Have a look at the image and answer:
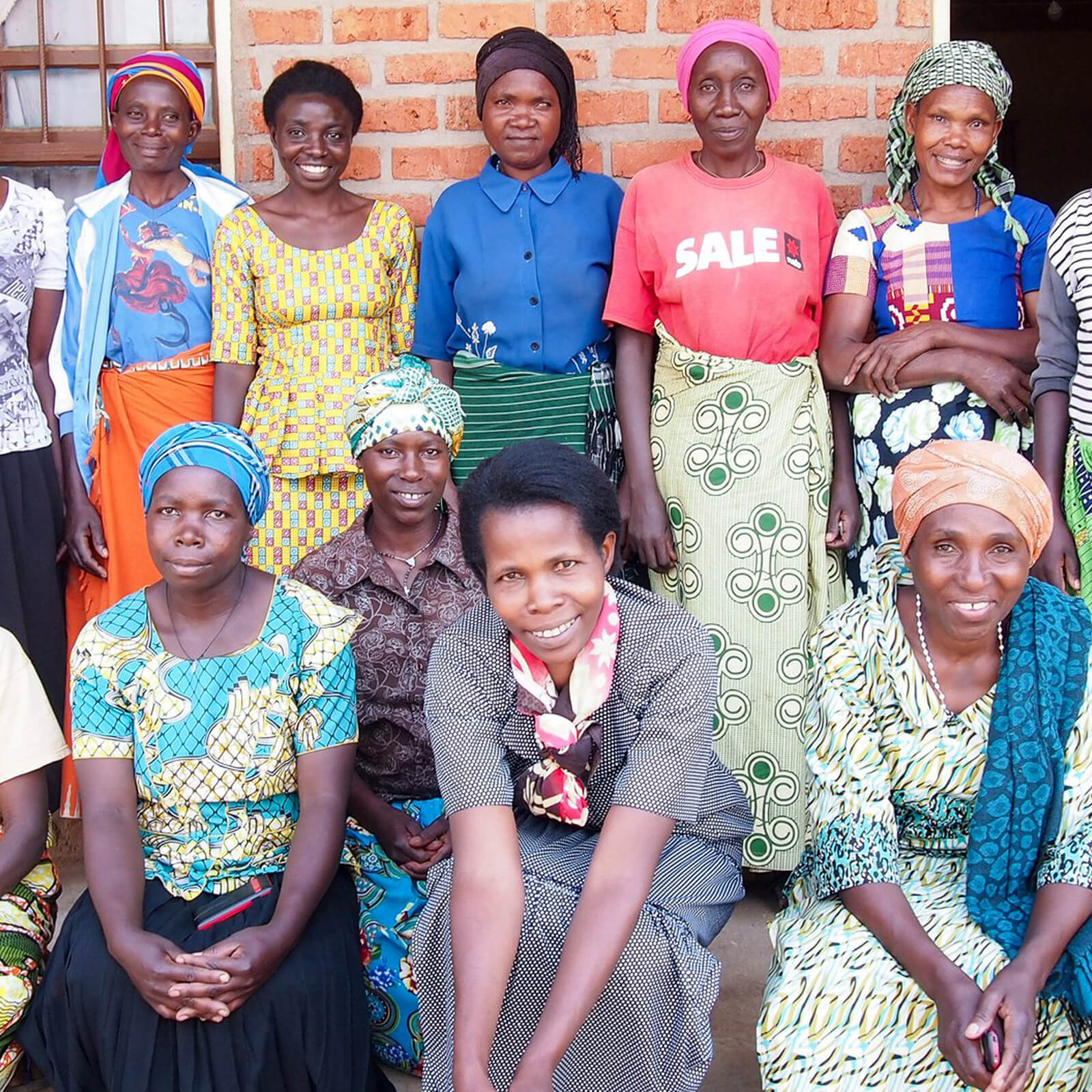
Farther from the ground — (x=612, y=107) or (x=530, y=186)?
(x=612, y=107)

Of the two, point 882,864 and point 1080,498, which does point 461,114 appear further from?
point 882,864

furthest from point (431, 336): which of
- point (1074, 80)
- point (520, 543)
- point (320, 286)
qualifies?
point (1074, 80)

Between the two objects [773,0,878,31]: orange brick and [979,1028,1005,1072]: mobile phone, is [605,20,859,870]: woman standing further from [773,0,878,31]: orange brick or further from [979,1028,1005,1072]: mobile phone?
[979,1028,1005,1072]: mobile phone

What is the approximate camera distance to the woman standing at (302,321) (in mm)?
3797

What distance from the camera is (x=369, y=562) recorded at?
3.30 meters

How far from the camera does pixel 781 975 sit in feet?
8.45

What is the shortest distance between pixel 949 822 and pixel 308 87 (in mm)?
2615

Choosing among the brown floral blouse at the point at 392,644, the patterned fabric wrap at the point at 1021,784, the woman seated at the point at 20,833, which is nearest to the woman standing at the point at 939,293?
the patterned fabric wrap at the point at 1021,784

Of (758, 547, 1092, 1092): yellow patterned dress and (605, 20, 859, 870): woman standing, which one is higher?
(605, 20, 859, 870): woman standing

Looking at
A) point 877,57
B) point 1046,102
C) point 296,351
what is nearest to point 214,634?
point 296,351

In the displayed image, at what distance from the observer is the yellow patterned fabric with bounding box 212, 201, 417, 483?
3789mm

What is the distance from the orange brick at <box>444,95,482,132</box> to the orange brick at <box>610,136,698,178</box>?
42 centimetres

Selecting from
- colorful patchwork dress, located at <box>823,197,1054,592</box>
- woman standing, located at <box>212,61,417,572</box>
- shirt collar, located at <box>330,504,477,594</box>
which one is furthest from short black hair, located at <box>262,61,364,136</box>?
colorful patchwork dress, located at <box>823,197,1054,592</box>

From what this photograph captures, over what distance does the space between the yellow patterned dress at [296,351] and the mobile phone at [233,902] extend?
1.17 m
